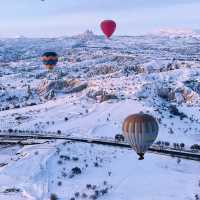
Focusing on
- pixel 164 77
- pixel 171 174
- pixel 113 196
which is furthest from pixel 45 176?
pixel 164 77

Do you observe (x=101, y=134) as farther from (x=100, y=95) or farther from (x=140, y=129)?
(x=140, y=129)

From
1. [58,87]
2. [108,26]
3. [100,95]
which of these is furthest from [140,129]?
[58,87]

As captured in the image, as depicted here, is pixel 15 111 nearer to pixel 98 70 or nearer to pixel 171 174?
pixel 171 174

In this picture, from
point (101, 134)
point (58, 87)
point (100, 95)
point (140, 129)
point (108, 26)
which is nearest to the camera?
point (140, 129)

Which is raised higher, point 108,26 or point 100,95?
point 108,26

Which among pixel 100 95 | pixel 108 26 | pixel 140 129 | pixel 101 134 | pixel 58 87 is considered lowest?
pixel 58 87

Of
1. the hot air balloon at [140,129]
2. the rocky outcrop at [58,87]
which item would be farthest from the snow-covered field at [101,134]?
the hot air balloon at [140,129]

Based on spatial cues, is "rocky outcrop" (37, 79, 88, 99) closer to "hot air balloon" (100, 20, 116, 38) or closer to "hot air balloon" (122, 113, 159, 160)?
"hot air balloon" (100, 20, 116, 38)

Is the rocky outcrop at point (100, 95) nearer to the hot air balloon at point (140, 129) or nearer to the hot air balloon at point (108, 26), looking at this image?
the hot air balloon at point (108, 26)

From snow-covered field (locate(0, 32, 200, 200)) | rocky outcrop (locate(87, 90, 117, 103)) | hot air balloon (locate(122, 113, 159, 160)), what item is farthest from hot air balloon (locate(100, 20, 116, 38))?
hot air balloon (locate(122, 113, 159, 160))
